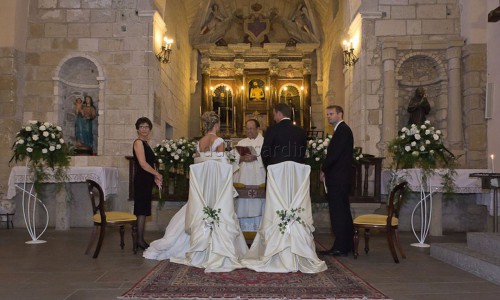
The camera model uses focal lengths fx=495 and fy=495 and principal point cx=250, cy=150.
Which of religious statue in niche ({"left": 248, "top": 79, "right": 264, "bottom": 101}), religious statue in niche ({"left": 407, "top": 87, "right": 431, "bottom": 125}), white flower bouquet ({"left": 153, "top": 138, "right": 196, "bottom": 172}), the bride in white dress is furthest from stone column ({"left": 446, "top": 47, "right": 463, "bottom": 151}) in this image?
religious statue in niche ({"left": 248, "top": 79, "right": 264, "bottom": 101})

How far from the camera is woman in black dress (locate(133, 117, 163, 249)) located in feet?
20.1

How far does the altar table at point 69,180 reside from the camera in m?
8.18

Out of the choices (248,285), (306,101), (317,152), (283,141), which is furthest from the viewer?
(306,101)

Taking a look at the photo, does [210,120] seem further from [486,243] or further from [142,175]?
[486,243]

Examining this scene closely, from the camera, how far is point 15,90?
31.4ft

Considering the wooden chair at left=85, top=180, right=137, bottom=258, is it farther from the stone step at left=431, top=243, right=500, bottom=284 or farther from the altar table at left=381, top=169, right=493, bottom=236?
the altar table at left=381, top=169, right=493, bottom=236

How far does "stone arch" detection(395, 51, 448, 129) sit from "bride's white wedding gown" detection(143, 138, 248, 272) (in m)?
5.56

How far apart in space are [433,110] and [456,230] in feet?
8.39

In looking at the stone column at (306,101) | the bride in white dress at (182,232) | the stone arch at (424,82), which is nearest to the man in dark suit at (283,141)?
the bride in white dress at (182,232)

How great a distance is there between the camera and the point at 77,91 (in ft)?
34.2

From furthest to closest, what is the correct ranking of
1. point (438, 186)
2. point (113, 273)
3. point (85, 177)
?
point (85, 177)
point (438, 186)
point (113, 273)

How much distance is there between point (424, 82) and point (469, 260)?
5708 mm

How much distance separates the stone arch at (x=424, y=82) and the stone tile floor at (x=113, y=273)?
3.93 metres

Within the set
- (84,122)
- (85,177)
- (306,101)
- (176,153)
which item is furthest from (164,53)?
(306,101)
